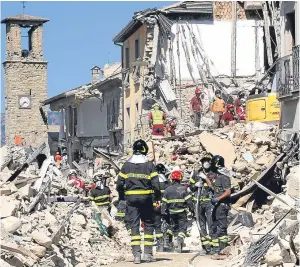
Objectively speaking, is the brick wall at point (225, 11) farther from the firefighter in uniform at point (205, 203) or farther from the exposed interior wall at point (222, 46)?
the firefighter in uniform at point (205, 203)

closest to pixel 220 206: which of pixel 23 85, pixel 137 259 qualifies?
pixel 137 259

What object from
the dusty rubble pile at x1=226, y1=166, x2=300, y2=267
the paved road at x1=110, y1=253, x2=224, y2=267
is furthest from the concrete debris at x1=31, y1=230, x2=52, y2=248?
the dusty rubble pile at x1=226, y1=166, x2=300, y2=267

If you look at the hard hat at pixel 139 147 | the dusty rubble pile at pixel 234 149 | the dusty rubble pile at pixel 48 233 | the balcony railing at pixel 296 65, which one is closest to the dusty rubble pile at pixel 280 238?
the hard hat at pixel 139 147

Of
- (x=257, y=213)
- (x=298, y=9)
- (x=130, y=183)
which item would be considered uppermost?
(x=298, y=9)

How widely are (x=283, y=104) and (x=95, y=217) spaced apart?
26.3 feet

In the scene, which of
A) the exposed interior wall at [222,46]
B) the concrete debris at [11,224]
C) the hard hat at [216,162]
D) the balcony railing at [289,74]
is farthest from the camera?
the exposed interior wall at [222,46]

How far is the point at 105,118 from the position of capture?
57406 millimetres

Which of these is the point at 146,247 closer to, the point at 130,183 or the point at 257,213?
the point at 130,183

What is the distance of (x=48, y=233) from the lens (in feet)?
48.9

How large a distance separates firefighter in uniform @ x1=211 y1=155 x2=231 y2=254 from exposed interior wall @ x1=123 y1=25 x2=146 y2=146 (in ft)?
88.7

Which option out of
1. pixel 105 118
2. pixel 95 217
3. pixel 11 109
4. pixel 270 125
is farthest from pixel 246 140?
pixel 11 109

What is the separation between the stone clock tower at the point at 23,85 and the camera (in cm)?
7788

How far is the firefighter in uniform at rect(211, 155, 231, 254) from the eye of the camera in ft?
52.3

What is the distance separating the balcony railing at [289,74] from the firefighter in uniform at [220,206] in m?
7.51
